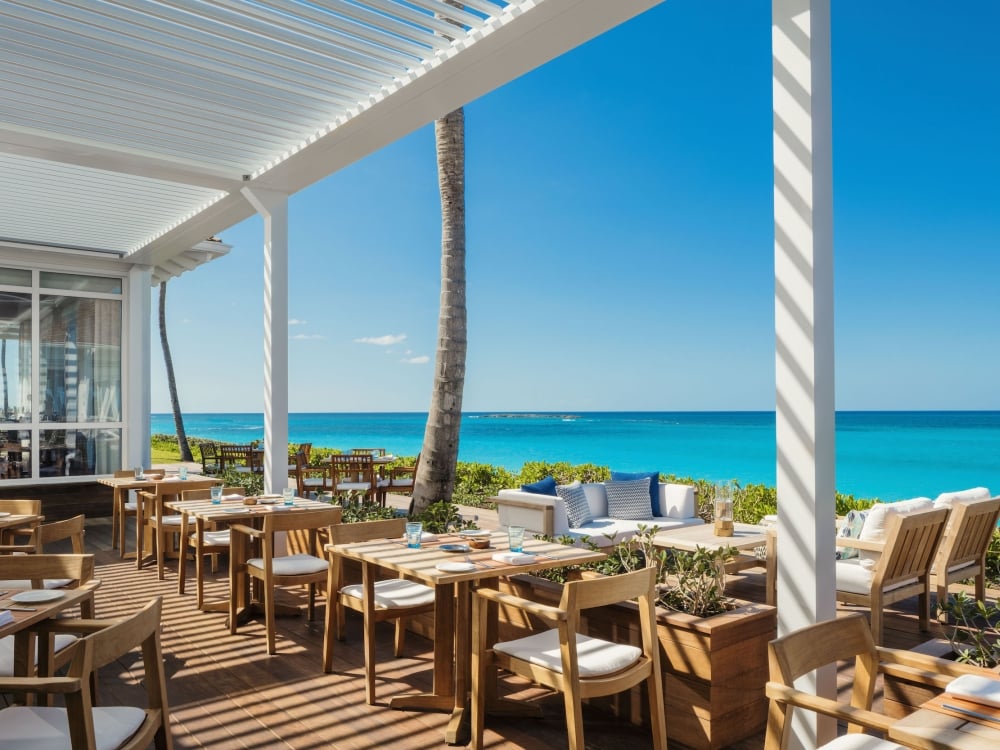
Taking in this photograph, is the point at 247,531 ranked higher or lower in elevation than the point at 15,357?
lower

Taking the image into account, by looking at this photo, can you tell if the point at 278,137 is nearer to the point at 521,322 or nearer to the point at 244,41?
the point at 244,41

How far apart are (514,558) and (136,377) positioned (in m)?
7.71

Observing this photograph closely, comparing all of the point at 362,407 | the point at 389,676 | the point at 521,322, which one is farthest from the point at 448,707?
the point at 362,407

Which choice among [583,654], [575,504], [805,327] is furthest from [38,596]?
[575,504]

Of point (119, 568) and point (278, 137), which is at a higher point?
point (278, 137)

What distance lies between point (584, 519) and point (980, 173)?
78.5ft

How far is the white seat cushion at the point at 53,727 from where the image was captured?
6.99 feet

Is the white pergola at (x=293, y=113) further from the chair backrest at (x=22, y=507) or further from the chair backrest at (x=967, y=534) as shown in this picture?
the chair backrest at (x=967, y=534)

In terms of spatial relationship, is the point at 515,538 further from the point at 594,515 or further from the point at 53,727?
the point at 594,515

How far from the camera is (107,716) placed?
2.36m

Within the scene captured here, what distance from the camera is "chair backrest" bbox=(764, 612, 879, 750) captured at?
80.0 inches

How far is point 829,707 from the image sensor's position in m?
1.91

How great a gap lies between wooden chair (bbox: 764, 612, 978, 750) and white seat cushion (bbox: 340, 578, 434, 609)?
2051mm

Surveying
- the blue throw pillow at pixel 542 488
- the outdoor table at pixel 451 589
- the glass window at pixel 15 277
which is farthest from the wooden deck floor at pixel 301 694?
the glass window at pixel 15 277
